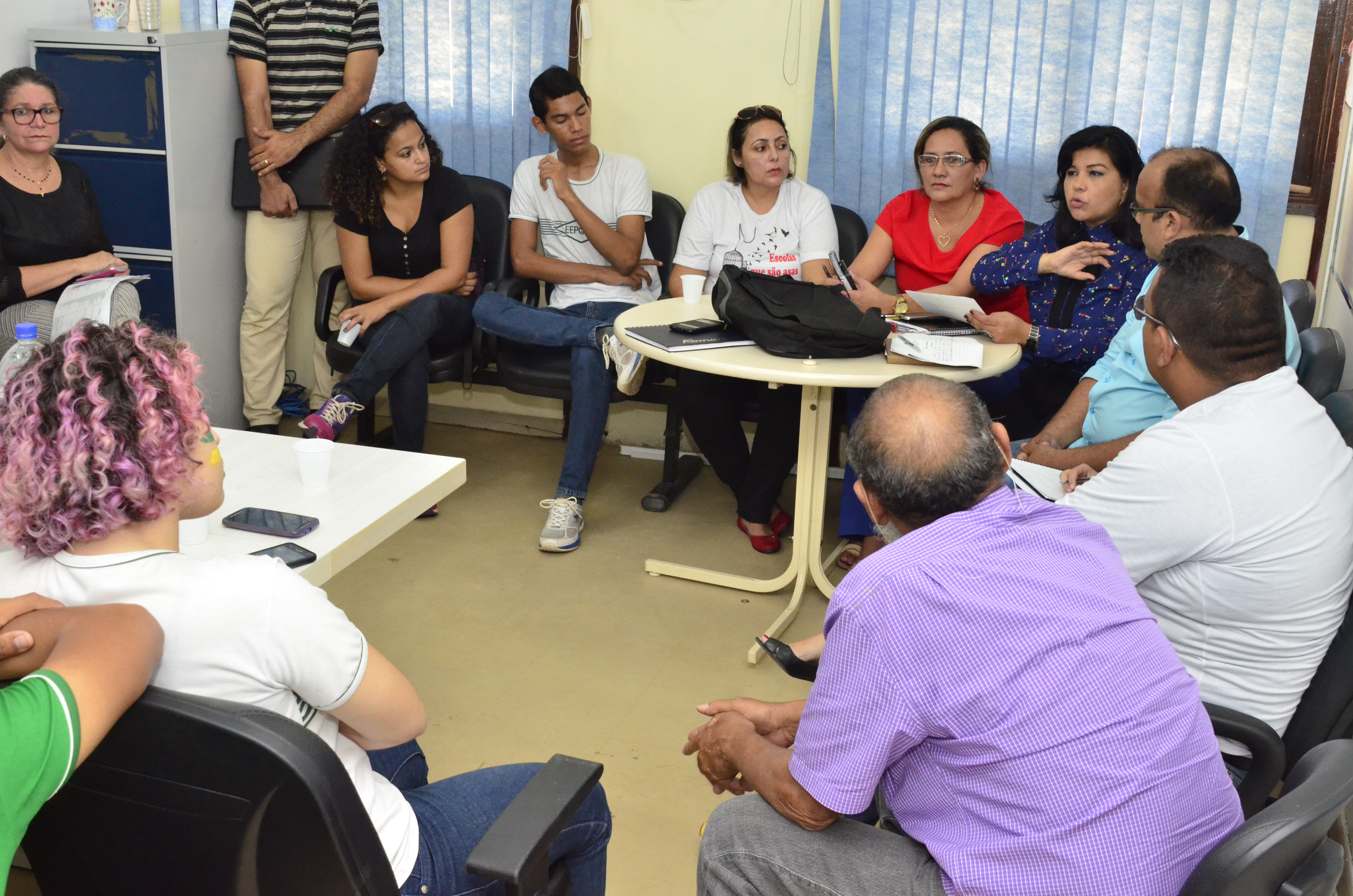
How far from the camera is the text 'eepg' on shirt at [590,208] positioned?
152 inches

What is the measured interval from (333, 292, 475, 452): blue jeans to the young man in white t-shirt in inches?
5.3

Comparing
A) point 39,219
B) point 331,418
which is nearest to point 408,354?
point 331,418

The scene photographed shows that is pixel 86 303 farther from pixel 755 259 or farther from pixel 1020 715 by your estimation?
pixel 1020 715

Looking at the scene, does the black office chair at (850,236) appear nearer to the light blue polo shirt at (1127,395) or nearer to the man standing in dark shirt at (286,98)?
the light blue polo shirt at (1127,395)

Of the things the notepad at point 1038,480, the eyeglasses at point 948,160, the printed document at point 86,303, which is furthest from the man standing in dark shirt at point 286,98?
the notepad at point 1038,480

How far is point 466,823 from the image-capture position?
4.58 ft

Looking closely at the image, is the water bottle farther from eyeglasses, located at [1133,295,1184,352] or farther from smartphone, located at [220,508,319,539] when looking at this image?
eyeglasses, located at [1133,295,1184,352]

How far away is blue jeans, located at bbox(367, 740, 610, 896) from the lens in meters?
1.33

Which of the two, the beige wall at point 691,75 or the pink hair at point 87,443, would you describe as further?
the beige wall at point 691,75

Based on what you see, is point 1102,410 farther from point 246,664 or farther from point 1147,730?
point 246,664

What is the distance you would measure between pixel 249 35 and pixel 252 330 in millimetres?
1046

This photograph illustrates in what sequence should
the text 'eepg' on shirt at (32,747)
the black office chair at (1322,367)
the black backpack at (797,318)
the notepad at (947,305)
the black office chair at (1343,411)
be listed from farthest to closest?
the notepad at (947,305), the black backpack at (797,318), the black office chair at (1322,367), the black office chair at (1343,411), the text 'eepg' on shirt at (32,747)

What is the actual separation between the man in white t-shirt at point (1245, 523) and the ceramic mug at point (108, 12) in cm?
388

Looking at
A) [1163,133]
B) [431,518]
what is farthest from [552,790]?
[1163,133]
